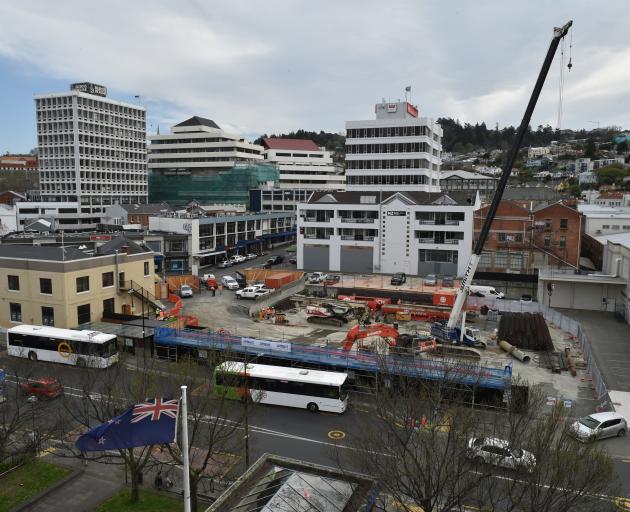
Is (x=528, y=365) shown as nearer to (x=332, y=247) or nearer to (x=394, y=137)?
(x=332, y=247)

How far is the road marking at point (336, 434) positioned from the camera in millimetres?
22859

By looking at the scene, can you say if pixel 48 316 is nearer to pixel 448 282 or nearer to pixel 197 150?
pixel 448 282

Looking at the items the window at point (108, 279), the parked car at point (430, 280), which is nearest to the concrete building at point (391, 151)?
the parked car at point (430, 280)

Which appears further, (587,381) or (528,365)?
(528,365)

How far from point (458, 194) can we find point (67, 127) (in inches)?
3140

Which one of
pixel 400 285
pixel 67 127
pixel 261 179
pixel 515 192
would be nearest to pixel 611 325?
pixel 400 285

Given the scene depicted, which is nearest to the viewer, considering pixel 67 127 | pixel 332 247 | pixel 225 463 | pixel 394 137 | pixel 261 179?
pixel 225 463

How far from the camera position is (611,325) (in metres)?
42.9

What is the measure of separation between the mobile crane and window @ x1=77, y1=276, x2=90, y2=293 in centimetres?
2563

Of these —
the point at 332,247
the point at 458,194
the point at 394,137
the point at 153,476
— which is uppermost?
the point at 394,137

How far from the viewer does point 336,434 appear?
76.0ft

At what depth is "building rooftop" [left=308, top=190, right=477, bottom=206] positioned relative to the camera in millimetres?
62219

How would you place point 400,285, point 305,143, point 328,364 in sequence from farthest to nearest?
point 305,143 → point 400,285 → point 328,364

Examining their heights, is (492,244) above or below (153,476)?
above
